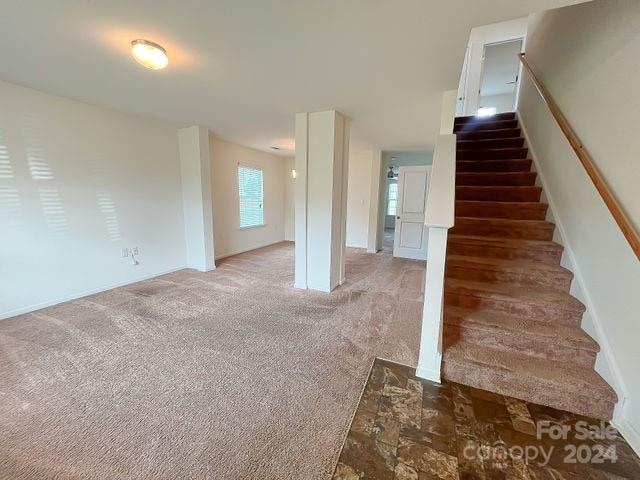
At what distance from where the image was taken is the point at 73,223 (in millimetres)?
3008

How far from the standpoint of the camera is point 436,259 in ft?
5.47

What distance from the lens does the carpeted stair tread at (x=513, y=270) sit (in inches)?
81.4

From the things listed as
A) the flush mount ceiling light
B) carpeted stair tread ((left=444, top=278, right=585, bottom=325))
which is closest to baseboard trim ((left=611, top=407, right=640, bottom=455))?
carpeted stair tread ((left=444, top=278, right=585, bottom=325))

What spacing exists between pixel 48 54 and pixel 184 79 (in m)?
0.93

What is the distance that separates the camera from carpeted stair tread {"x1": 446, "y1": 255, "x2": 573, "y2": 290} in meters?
2.07

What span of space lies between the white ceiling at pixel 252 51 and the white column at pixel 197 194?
85 centimetres

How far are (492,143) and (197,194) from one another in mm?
4423

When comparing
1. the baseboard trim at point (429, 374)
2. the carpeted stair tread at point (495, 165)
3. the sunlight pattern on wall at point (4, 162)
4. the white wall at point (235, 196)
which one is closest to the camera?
the baseboard trim at point (429, 374)

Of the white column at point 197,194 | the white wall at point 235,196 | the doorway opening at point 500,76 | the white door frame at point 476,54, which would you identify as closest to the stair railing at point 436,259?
the white column at point 197,194

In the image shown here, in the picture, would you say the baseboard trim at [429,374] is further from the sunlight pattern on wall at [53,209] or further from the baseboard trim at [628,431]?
the sunlight pattern on wall at [53,209]

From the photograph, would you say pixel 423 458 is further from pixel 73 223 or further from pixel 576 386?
pixel 73 223

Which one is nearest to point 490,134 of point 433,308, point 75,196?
point 433,308

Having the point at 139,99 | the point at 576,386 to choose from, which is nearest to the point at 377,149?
the point at 139,99

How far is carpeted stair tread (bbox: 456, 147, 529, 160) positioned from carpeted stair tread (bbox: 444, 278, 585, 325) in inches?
75.6
